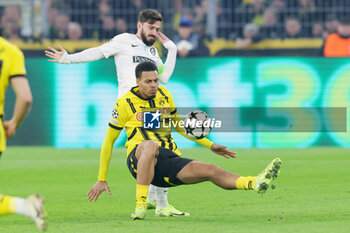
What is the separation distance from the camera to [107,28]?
54.9 feet

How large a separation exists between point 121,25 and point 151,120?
29.6 feet

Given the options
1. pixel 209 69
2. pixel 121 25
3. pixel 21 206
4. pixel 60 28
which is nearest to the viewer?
pixel 21 206

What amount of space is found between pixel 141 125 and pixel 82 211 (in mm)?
1122

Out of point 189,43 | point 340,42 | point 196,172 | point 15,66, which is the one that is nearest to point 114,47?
point 196,172

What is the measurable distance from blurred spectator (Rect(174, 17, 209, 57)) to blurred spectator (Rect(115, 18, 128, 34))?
102 cm

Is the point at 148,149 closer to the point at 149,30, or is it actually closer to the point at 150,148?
the point at 150,148

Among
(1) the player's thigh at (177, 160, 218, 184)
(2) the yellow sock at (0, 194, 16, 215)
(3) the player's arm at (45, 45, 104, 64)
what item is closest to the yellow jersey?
(2) the yellow sock at (0, 194, 16, 215)

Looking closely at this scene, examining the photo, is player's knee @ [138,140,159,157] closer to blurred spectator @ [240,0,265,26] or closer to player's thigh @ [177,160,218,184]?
player's thigh @ [177,160,218,184]

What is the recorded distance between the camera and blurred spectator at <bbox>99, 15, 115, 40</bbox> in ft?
54.5

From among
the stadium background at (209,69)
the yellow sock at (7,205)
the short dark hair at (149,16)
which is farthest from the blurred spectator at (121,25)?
the yellow sock at (7,205)

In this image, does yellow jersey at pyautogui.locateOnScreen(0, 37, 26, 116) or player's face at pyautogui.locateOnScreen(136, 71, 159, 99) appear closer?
yellow jersey at pyautogui.locateOnScreen(0, 37, 26, 116)

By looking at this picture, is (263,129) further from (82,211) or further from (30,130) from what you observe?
(82,211)

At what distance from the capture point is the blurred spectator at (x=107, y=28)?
54.5ft

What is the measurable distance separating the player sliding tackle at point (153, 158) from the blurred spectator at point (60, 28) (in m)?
9.13
